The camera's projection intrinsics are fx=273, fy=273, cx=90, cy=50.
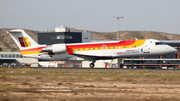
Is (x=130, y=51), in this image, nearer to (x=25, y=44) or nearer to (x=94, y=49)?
(x=94, y=49)

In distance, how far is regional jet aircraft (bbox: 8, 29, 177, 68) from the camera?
128ft

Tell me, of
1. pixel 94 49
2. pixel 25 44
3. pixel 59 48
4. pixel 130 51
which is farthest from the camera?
pixel 25 44

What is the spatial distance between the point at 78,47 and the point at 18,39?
9.78 m

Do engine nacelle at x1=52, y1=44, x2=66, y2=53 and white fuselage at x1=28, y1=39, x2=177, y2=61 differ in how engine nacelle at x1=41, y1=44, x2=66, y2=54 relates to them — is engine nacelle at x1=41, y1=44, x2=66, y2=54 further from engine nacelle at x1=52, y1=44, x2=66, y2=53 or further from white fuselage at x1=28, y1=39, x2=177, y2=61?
white fuselage at x1=28, y1=39, x2=177, y2=61

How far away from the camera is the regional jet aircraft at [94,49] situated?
39.1m

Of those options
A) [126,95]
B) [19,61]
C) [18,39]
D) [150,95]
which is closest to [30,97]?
[126,95]

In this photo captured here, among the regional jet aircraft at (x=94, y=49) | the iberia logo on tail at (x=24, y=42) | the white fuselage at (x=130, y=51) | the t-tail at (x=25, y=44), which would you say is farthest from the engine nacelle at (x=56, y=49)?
the iberia logo on tail at (x=24, y=42)

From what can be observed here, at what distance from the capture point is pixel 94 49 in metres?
40.4

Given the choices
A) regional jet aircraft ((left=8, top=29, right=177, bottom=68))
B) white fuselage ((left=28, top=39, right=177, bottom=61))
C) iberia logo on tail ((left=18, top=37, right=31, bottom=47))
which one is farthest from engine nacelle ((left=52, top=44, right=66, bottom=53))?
iberia logo on tail ((left=18, top=37, right=31, bottom=47))

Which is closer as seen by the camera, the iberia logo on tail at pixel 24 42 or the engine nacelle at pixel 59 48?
the engine nacelle at pixel 59 48

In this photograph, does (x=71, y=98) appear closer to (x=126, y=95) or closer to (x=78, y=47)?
(x=126, y=95)

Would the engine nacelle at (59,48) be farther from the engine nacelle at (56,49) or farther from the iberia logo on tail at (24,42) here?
the iberia logo on tail at (24,42)

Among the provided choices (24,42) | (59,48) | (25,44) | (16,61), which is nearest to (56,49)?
(59,48)

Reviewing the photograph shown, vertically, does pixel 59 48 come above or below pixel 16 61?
above
